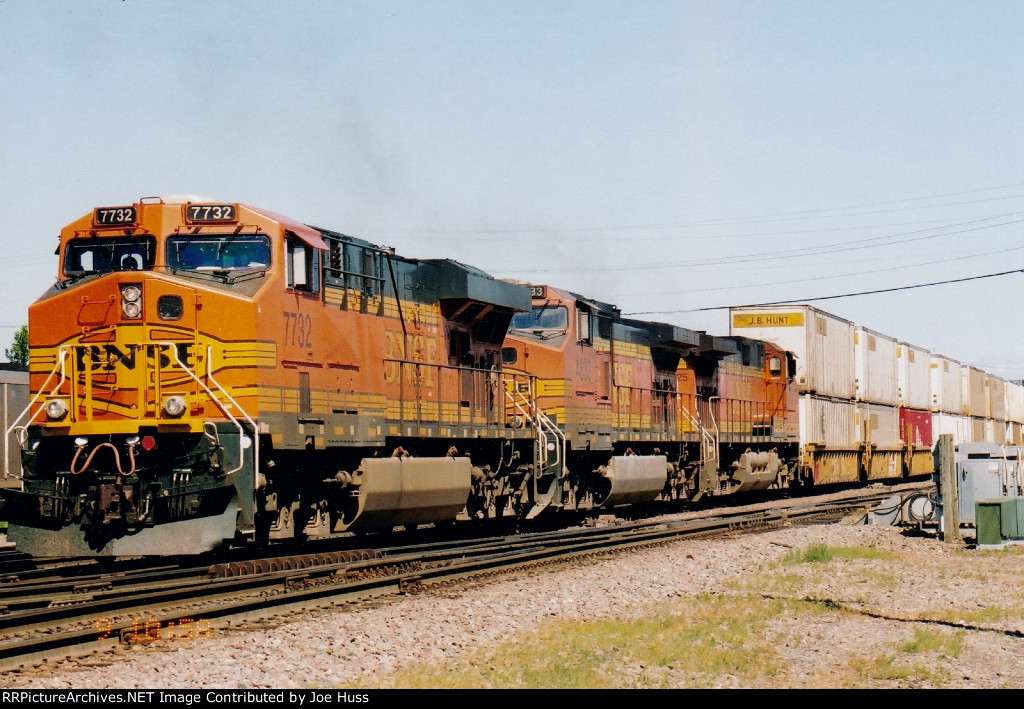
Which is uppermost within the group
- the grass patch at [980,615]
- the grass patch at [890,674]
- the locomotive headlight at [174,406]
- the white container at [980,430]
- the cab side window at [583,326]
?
the cab side window at [583,326]

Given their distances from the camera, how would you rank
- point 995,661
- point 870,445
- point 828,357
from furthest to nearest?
point 870,445 < point 828,357 < point 995,661

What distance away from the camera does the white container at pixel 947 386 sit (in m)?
47.3

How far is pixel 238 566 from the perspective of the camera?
12.5 meters

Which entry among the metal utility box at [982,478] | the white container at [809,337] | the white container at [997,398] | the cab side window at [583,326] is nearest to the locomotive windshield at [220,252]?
the cab side window at [583,326]

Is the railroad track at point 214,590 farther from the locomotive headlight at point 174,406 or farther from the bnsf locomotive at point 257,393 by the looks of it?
the locomotive headlight at point 174,406

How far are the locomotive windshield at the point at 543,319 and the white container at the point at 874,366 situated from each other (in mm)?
20383

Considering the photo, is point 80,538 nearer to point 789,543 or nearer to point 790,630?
point 790,630

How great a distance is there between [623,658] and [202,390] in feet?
20.0

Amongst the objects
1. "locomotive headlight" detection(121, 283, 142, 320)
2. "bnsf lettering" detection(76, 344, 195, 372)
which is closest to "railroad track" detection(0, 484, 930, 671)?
"bnsf lettering" detection(76, 344, 195, 372)

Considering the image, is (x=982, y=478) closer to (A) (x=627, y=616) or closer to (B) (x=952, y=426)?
(A) (x=627, y=616)

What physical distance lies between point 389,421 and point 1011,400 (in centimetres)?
5477

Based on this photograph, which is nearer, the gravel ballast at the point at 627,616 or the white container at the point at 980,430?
the gravel ballast at the point at 627,616

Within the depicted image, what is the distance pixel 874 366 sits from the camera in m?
40.0

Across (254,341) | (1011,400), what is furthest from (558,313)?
(1011,400)
